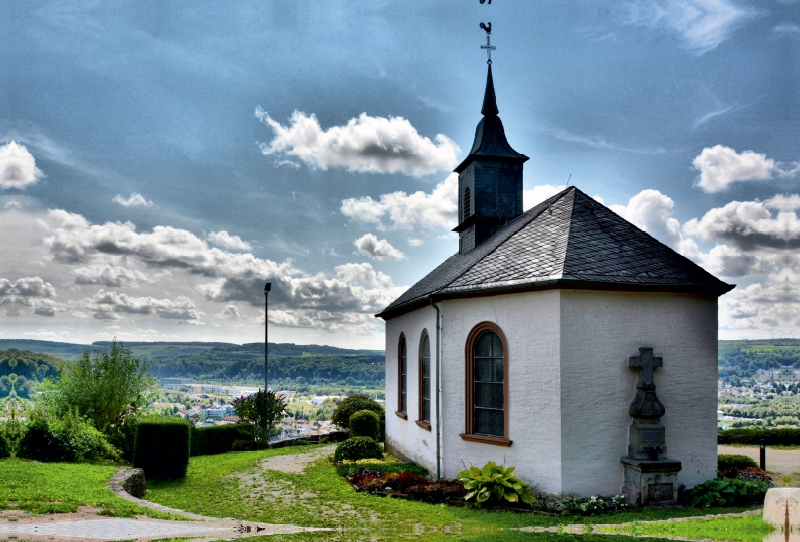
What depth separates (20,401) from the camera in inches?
670

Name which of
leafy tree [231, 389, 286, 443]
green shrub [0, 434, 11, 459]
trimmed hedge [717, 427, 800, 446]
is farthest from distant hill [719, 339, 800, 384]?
green shrub [0, 434, 11, 459]

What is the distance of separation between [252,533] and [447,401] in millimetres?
5798

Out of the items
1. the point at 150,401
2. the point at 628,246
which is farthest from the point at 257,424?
the point at 628,246

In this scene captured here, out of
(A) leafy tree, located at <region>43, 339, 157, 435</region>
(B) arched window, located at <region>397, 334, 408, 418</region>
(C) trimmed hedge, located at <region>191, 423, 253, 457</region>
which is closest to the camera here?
(B) arched window, located at <region>397, 334, 408, 418</region>

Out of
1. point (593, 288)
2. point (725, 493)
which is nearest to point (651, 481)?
point (725, 493)

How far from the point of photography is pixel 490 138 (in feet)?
65.5

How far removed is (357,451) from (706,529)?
10.1 meters

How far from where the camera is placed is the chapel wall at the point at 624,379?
11.0 m

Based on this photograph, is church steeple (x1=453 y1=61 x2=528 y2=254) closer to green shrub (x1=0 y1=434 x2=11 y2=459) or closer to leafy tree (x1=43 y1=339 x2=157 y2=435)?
leafy tree (x1=43 y1=339 x2=157 y2=435)

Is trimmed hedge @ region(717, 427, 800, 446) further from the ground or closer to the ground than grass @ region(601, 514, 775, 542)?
closer to the ground

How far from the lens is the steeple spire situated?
20.8 m

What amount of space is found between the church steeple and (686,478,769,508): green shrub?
1018 cm

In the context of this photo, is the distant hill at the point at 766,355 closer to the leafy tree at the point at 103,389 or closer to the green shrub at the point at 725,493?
the green shrub at the point at 725,493

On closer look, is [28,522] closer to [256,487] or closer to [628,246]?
[256,487]
